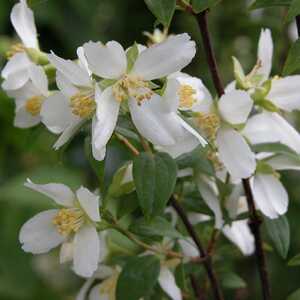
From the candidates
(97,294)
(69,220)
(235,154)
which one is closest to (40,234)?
(69,220)

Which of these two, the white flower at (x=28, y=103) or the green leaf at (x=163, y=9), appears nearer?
the green leaf at (x=163, y=9)

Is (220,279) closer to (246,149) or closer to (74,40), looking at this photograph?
(246,149)

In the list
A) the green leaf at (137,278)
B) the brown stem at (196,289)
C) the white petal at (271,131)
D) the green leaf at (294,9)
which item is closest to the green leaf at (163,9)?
the green leaf at (294,9)

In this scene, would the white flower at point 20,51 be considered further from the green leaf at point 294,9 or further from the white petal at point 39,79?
the green leaf at point 294,9

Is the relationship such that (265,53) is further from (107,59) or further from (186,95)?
(107,59)

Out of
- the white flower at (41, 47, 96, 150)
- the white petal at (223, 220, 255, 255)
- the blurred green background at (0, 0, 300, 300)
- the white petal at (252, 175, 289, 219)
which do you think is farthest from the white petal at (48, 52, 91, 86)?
the blurred green background at (0, 0, 300, 300)

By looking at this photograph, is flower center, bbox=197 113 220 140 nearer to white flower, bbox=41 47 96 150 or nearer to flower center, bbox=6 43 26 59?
white flower, bbox=41 47 96 150

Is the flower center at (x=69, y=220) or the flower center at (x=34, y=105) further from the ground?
the flower center at (x=34, y=105)
